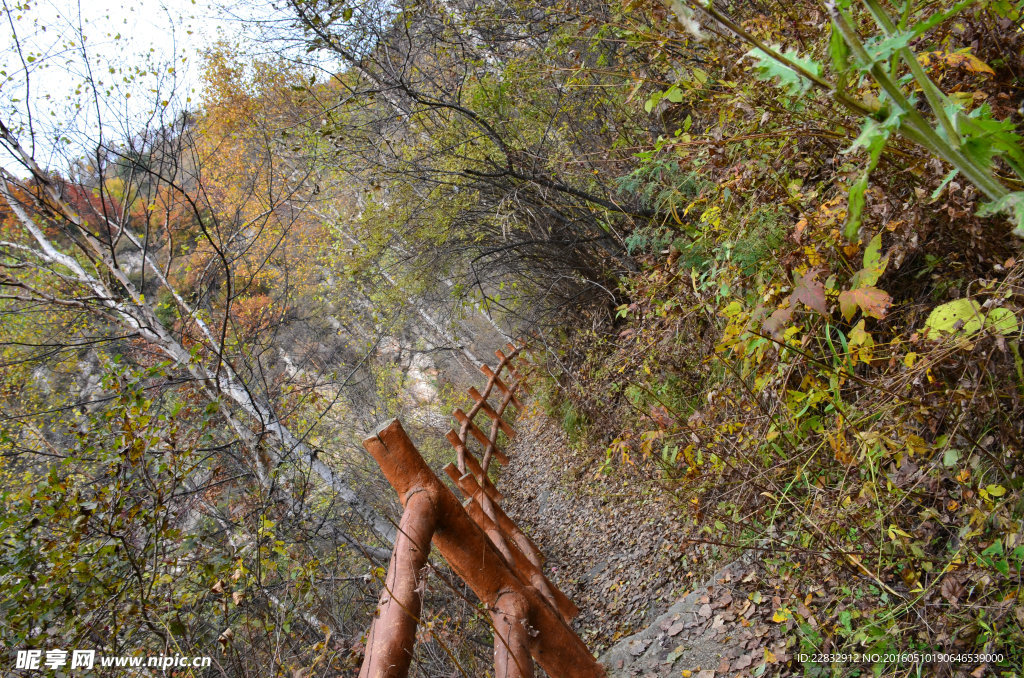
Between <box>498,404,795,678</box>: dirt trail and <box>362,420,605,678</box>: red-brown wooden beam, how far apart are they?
127cm

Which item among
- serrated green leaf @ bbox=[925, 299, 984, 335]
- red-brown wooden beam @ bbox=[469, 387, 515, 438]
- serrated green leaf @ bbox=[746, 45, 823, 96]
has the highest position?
red-brown wooden beam @ bbox=[469, 387, 515, 438]

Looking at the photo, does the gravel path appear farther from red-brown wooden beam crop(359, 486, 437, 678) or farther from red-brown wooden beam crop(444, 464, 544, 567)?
red-brown wooden beam crop(359, 486, 437, 678)

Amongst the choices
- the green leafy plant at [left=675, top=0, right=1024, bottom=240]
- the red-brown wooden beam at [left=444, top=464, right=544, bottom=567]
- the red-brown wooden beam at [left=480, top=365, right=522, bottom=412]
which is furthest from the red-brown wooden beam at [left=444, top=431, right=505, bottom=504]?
the green leafy plant at [left=675, top=0, right=1024, bottom=240]

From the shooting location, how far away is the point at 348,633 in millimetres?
4898

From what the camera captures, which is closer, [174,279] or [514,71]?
[514,71]

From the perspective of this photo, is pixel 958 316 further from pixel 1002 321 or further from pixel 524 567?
pixel 524 567

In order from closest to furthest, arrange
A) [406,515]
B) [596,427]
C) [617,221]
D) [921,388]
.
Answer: [406,515], [921,388], [617,221], [596,427]

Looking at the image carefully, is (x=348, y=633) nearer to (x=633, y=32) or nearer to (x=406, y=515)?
(x=406, y=515)

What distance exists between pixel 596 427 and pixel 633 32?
16.3 ft

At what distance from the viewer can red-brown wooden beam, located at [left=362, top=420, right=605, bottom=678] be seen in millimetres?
2002

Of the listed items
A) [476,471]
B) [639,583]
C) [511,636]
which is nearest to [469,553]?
[511,636]

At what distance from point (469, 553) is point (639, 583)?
139 inches

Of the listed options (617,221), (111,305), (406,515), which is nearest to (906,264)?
(406,515)

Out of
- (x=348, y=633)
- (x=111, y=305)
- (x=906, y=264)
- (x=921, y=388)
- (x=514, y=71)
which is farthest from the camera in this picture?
(x=514, y=71)
